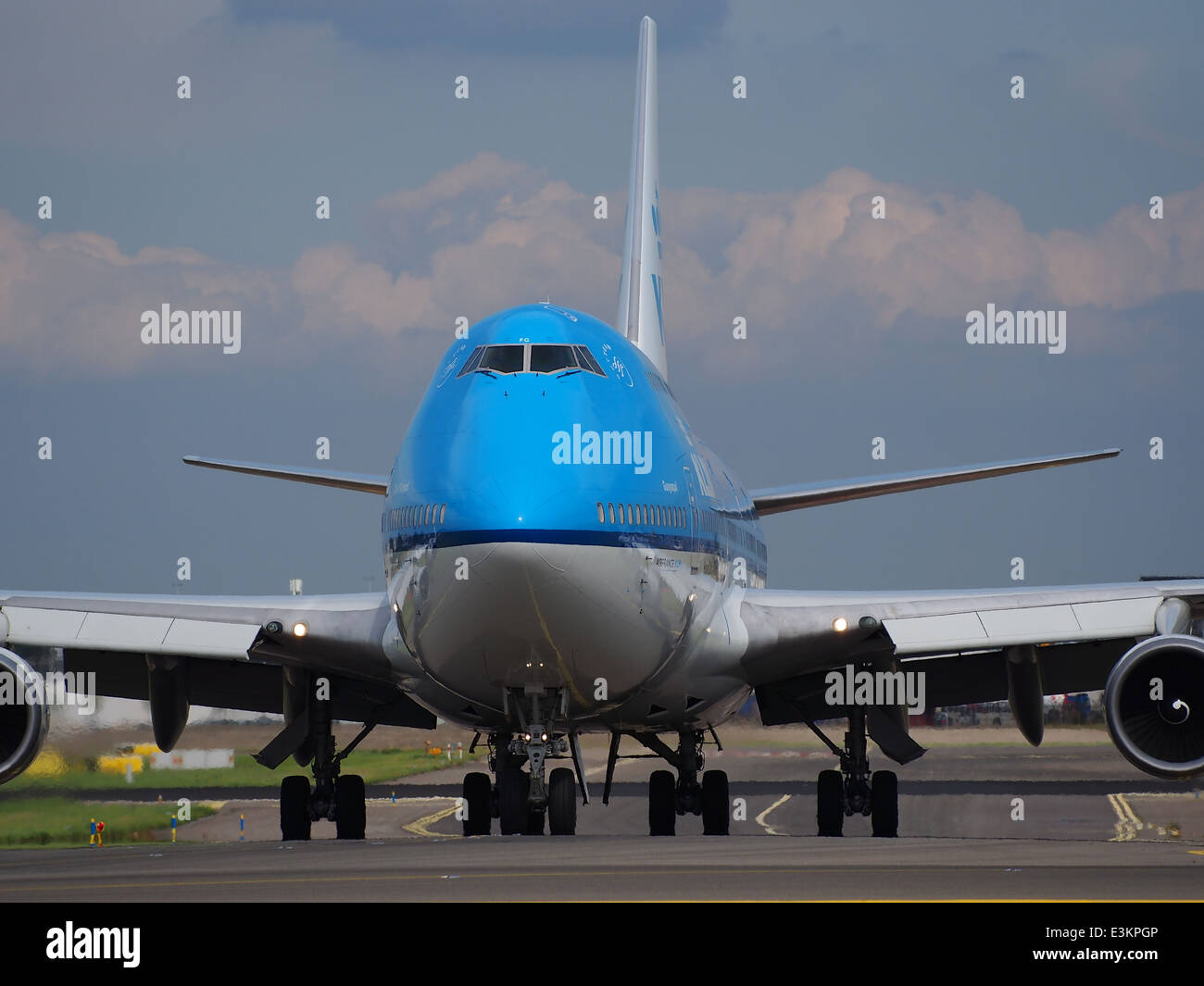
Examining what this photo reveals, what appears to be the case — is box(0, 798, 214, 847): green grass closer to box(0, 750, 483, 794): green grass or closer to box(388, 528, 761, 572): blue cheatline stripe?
box(0, 750, 483, 794): green grass

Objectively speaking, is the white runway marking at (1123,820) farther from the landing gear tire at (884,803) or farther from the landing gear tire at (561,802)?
the landing gear tire at (561,802)

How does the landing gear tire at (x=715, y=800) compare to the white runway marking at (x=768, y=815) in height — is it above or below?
above

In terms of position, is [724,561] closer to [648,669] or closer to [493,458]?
[648,669]

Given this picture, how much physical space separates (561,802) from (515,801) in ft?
2.48

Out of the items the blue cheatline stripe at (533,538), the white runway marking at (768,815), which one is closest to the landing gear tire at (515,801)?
the blue cheatline stripe at (533,538)

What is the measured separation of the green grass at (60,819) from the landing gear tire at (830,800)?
9.76 m

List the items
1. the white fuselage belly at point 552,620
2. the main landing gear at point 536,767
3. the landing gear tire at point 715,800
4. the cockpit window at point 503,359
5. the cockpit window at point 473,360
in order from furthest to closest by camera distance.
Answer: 1. the landing gear tire at point 715,800
2. the main landing gear at point 536,767
3. the cockpit window at point 473,360
4. the cockpit window at point 503,359
5. the white fuselage belly at point 552,620

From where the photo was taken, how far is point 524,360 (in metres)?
19.5

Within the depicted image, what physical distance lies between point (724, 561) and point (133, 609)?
690cm

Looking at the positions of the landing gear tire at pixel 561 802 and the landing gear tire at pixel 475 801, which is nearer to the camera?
the landing gear tire at pixel 561 802

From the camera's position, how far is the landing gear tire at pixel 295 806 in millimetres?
23656

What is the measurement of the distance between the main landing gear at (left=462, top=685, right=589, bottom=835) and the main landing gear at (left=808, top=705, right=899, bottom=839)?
4.35 meters

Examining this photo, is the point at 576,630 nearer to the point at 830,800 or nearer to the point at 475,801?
the point at 475,801

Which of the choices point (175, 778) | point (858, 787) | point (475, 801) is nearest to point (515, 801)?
point (475, 801)
